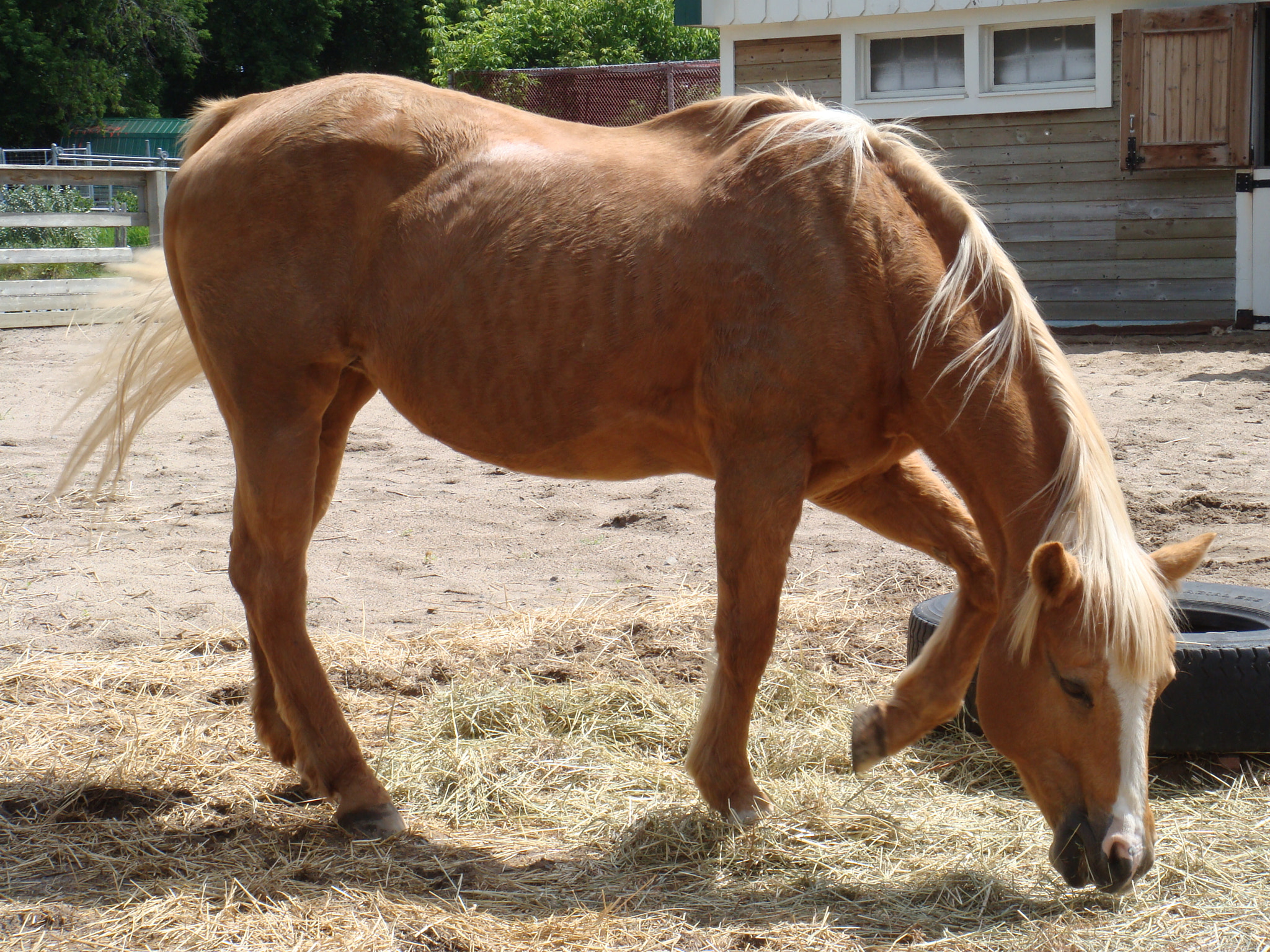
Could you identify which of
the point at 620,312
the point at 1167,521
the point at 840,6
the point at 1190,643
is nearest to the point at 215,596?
the point at 620,312

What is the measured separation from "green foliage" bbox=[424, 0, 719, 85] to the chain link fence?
9.18 feet

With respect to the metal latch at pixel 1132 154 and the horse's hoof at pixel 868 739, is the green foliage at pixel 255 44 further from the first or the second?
the horse's hoof at pixel 868 739

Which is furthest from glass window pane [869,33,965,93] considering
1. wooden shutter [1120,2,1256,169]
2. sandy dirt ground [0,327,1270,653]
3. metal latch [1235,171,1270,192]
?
sandy dirt ground [0,327,1270,653]

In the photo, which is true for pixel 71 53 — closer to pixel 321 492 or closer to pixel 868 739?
pixel 321 492

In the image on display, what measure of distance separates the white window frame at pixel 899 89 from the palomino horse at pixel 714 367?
9.17 m

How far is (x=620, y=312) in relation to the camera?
2.96 meters

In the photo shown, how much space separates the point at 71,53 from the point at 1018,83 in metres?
32.1

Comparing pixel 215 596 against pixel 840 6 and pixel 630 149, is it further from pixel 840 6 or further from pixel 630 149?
pixel 840 6

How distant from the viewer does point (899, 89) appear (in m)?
11.8

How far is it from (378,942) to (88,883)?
A: 2.61 ft

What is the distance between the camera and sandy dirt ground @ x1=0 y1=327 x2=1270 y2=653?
486 cm

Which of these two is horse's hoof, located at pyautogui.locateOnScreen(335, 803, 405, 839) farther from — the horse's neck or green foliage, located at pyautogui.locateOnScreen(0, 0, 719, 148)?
green foliage, located at pyautogui.locateOnScreen(0, 0, 719, 148)

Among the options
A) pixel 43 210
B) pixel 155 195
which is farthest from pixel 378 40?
pixel 155 195

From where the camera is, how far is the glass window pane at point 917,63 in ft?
38.1
